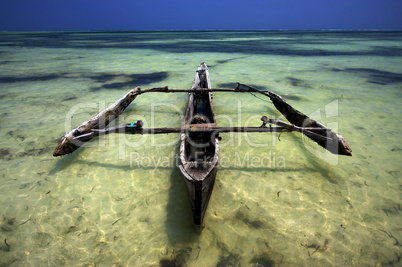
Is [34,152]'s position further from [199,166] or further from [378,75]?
[378,75]

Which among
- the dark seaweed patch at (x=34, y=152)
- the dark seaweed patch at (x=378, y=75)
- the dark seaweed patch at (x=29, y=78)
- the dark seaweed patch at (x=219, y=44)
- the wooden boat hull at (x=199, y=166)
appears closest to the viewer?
the wooden boat hull at (x=199, y=166)

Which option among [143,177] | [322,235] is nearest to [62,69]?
[143,177]

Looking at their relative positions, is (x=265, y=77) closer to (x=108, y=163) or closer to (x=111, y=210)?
(x=108, y=163)

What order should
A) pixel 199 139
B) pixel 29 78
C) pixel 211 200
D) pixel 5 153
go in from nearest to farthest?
pixel 211 200 < pixel 199 139 < pixel 5 153 < pixel 29 78

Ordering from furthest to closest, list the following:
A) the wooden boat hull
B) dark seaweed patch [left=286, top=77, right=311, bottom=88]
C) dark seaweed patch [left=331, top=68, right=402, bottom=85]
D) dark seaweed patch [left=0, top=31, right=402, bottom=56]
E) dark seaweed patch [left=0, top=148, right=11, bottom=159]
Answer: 1. dark seaweed patch [left=0, top=31, right=402, bottom=56]
2. dark seaweed patch [left=331, top=68, right=402, bottom=85]
3. dark seaweed patch [left=286, top=77, right=311, bottom=88]
4. dark seaweed patch [left=0, top=148, right=11, bottom=159]
5. the wooden boat hull

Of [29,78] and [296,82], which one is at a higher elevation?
[296,82]

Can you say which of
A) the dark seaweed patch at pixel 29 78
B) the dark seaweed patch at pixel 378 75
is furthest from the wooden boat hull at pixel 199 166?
the dark seaweed patch at pixel 378 75

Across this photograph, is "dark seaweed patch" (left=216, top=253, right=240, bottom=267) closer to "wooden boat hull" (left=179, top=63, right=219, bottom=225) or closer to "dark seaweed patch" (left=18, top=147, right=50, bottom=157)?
"wooden boat hull" (left=179, top=63, right=219, bottom=225)

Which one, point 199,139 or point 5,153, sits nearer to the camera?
point 199,139

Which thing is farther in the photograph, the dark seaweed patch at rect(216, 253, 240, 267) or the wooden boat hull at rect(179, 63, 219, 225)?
the wooden boat hull at rect(179, 63, 219, 225)

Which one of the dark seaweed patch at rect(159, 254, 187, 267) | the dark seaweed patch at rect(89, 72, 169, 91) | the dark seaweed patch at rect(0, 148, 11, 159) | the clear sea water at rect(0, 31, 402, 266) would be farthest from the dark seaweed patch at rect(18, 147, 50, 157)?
the dark seaweed patch at rect(89, 72, 169, 91)

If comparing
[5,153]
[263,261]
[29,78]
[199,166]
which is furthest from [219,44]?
[263,261]

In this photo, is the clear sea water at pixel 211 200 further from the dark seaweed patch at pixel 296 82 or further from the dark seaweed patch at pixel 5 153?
the dark seaweed patch at pixel 296 82

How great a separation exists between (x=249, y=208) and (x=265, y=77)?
31.6 feet
